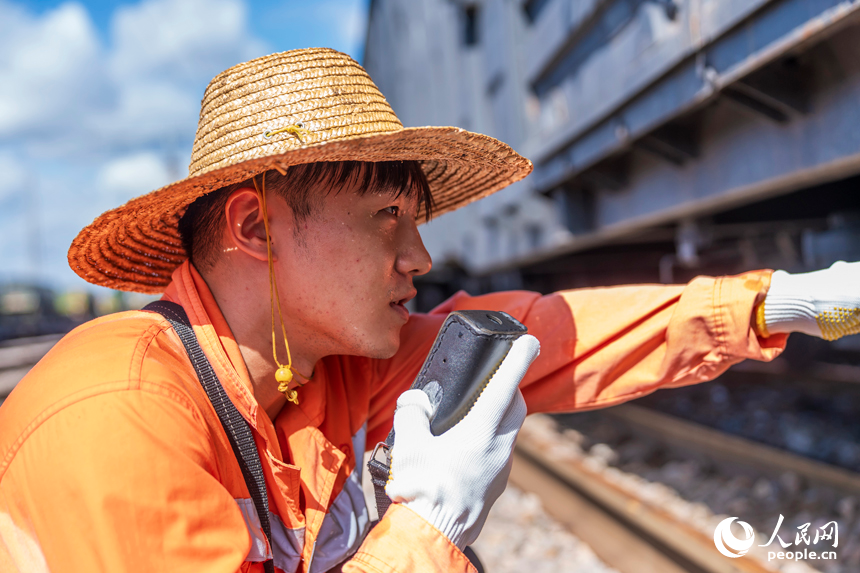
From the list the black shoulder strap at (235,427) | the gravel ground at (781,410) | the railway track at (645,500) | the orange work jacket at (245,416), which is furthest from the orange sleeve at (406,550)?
the gravel ground at (781,410)

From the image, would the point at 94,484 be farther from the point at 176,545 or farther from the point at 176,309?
the point at 176,309

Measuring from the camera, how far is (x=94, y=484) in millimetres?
1084

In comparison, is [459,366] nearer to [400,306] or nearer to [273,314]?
[400,306]

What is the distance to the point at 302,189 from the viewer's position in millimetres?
1599

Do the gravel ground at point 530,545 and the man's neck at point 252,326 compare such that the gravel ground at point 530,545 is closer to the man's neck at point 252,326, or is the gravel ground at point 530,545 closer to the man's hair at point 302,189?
the man's neck at point 252,326

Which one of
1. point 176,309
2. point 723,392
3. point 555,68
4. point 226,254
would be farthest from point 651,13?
point 723,392

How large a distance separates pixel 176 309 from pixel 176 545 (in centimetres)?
66

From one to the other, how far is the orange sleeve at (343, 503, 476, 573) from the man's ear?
760 millimetres

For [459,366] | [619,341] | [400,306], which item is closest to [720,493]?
[619,341]

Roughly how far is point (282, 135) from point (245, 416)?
0.70 m

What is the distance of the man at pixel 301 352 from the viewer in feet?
3.75

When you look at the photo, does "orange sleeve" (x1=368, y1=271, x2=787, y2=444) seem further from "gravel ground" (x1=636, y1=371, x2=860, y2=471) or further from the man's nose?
"gravel ground" (x1=636, y1=371, x2=860, y2=471)

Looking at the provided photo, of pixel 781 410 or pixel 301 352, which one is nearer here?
pixel 301 352

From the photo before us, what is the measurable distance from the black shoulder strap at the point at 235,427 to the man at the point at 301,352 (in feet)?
0.08
